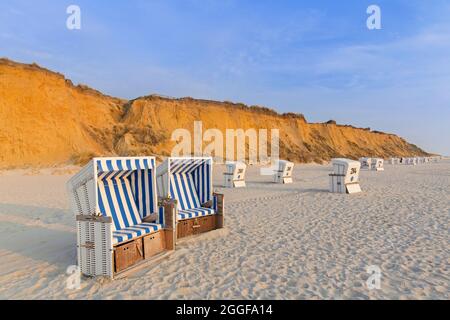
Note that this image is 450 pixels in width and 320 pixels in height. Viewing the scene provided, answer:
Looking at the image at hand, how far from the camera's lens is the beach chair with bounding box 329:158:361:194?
13.9m

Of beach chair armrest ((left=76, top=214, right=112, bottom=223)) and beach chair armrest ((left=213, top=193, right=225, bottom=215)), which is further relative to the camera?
beach chair armrest ((left=213, top=193, right=225, bottom=215))

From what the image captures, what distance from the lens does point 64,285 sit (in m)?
4.41

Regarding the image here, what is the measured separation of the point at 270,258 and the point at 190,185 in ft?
9.46

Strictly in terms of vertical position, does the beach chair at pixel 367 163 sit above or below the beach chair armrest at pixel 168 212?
above

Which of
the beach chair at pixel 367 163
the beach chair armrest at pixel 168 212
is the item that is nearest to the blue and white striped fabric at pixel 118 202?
the beach chair armrest at pixel 168 212

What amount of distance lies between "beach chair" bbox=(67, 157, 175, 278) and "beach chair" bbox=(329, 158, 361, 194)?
9957mm

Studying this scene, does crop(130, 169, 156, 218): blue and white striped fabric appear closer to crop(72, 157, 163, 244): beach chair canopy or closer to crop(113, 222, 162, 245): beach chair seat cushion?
crop(72, 157, 163, 244): beach chair canopy

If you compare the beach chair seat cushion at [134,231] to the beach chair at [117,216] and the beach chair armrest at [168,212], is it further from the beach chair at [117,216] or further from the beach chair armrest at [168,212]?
the beach chair armrest at [168,212]

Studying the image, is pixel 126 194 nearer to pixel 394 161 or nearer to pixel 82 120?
pixel 82 120

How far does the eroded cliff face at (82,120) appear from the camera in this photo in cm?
2809

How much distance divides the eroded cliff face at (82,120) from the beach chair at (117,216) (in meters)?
22.8

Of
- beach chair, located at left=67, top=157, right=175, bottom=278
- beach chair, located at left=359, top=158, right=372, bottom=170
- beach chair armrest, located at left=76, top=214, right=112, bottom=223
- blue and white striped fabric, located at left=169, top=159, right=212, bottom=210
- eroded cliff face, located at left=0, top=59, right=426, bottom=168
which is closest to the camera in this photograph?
beach chair armrest, located at left=76, top=214, right=112, bottom=223

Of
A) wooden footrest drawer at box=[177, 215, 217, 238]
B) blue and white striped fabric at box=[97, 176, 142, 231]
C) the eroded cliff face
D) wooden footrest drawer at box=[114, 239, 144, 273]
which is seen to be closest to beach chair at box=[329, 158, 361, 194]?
wooden footrest drawer at box=[177, 215, 217, 238]

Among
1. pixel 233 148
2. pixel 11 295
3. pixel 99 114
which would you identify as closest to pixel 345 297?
pixel 11 295
